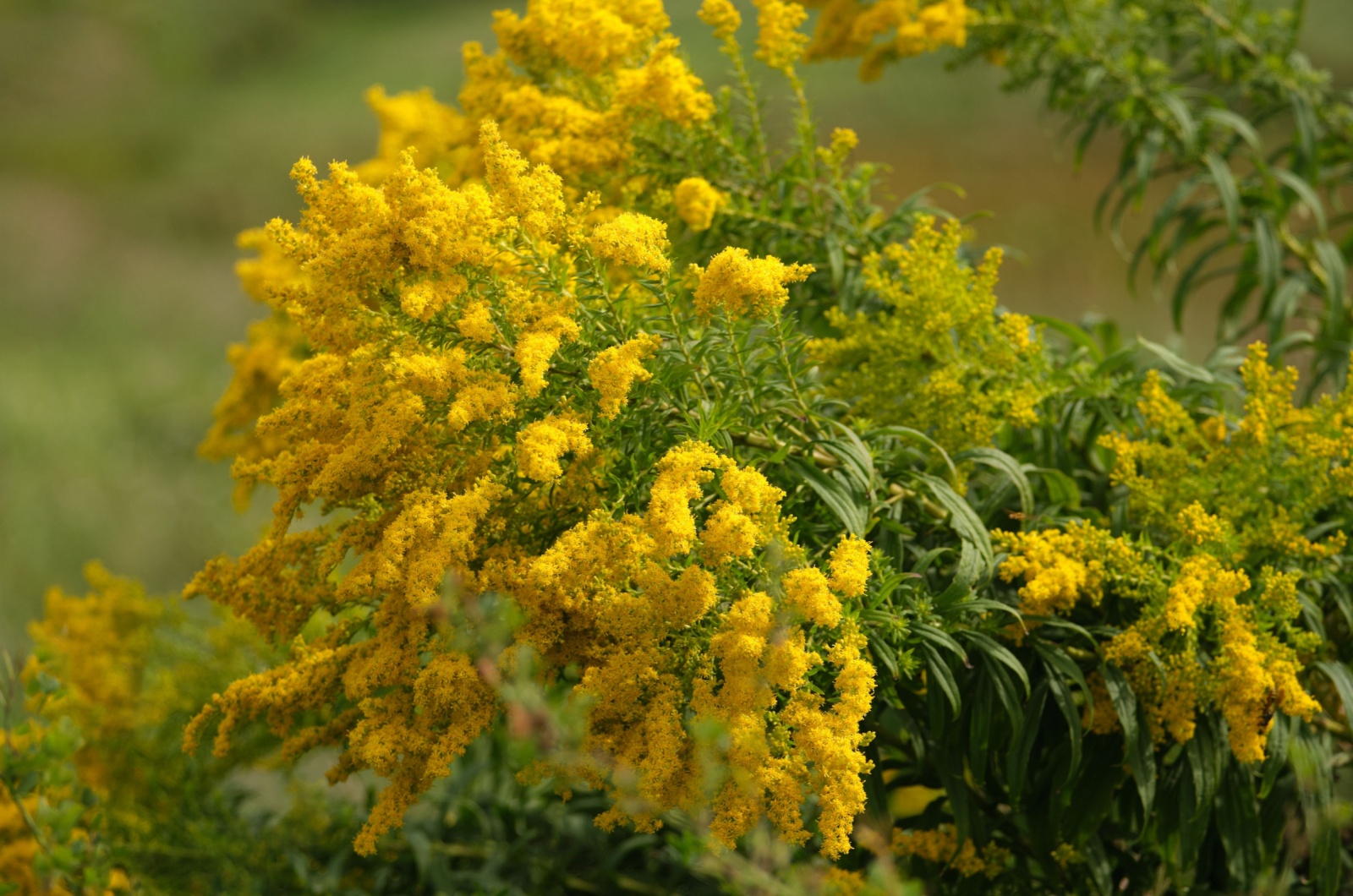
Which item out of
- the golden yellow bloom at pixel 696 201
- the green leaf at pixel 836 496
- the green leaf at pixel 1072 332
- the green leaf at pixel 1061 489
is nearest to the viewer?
the green leaf at pixel 836 496

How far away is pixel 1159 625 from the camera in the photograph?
1811mm

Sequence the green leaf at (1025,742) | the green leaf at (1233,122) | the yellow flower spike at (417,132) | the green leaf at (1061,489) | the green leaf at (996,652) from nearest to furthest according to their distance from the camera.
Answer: the green leaf at (996,652), the green leaf at (1025,742), the green leaf at (1061,489), the yellow flower spike at (417,132), the green leaf at (1233,122)

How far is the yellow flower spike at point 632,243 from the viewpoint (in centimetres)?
153

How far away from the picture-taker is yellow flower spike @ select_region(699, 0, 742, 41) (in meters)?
2.20

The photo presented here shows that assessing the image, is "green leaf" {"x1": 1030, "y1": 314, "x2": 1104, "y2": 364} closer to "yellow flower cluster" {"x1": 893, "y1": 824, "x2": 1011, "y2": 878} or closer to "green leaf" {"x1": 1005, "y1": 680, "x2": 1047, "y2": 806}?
"green leaf" {"x1": 1005, "y1": 680, "x2": 1047, "y2": 806}

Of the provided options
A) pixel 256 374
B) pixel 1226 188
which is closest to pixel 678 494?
pixel 256 374

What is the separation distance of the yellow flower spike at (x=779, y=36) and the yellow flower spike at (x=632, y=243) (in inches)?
31.2

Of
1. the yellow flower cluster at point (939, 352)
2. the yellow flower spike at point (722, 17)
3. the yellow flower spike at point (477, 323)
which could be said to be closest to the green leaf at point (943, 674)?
the yellow flower cluster at point (939, 352)

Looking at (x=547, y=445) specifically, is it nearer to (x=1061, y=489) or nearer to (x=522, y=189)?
(x=522, y=189)

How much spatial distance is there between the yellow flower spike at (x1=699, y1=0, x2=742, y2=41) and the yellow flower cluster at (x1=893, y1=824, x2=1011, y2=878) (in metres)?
1.63

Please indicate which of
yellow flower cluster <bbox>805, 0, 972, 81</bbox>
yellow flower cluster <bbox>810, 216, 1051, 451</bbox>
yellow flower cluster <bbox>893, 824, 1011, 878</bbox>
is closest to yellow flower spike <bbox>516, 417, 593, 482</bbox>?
yellow flower cluster <bbox>810, 216, 1051, 451</bbox>

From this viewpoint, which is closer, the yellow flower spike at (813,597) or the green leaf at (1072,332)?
the yellow flower spike at (813,597)

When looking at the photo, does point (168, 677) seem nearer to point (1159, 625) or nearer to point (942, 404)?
point (942, 404)

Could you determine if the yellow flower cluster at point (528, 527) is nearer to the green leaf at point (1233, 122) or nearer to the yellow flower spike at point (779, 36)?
the yellow flower spike at point (779, 36)
